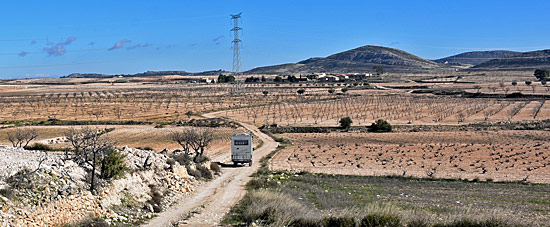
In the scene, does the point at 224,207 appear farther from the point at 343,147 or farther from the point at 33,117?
the point at 33,117

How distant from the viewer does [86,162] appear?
19.8 m

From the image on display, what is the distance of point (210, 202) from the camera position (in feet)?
68.5

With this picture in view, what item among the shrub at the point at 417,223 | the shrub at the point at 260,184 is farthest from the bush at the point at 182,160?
the shrub at the point at 417,223

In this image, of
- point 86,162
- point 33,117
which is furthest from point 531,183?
point 33,117

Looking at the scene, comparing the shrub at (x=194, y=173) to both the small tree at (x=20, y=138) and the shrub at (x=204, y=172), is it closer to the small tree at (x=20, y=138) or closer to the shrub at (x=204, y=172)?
the shrub at (x=204, y=172)

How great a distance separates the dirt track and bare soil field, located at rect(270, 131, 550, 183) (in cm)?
559

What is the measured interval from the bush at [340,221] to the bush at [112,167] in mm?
8827

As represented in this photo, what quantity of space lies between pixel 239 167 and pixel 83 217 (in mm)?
18062

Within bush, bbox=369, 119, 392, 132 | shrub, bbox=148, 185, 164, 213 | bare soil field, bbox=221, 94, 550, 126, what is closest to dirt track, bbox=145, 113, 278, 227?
shrub, bbox=148, 185, 164, 213

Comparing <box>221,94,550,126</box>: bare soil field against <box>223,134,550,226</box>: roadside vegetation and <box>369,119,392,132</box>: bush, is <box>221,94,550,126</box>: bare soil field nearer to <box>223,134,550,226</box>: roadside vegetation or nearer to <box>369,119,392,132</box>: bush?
<box>369,119,392,132</box>: bush

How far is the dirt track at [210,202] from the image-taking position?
1770 cm

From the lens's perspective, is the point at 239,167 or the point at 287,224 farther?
the point at 239,167

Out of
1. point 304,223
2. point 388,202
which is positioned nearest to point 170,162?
point 388,202

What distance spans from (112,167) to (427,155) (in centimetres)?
2563
